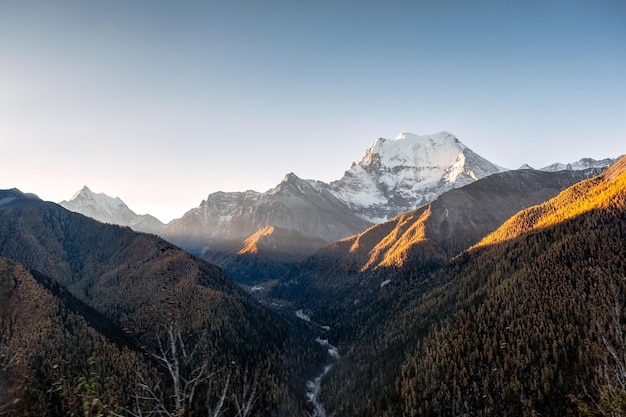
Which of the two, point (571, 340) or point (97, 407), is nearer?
point (97, 407)

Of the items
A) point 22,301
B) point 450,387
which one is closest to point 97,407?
point 450,387

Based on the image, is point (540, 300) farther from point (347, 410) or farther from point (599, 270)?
point (347, 410)

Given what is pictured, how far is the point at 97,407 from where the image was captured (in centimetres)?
1576

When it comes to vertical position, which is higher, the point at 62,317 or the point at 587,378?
the point at 62,317

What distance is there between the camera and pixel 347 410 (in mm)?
171500

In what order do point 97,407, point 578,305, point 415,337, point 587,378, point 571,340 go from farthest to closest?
point 415,337 → point 578,305 → point 571,340 → point 587,378 → point 97,407

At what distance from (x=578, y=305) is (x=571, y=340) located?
66.4 ft

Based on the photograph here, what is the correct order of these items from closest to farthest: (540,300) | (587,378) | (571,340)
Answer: (587,378) → (571,340) → (540,300)

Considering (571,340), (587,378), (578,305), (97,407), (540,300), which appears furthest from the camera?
(540,300)

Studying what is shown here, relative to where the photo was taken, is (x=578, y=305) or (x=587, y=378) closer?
(x=587, y=378)

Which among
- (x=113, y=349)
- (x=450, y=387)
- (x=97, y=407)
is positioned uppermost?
(x=97, y=407)

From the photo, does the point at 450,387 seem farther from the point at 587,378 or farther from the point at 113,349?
the point at 113,349

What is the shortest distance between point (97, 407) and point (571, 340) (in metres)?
166

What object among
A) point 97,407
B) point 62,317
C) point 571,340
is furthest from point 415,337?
point 97,407
